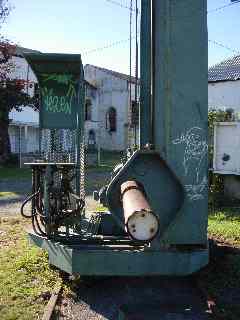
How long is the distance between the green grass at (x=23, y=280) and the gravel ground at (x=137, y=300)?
33cm

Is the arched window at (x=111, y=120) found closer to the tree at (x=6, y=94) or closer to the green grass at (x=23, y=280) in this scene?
the tree at (x=6, y=94)

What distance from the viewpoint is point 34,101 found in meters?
28.4

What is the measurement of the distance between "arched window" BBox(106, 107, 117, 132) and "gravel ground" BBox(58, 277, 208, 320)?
41447 millimetres

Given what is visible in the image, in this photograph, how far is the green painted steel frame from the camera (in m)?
5.31

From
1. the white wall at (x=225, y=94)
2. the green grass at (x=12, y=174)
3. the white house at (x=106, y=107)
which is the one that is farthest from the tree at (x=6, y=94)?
the white house at (x=106, y=107)

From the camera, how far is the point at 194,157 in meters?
5.47

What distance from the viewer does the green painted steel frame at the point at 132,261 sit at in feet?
17.4

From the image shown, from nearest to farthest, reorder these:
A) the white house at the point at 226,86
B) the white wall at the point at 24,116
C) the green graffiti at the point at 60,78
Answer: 1. the green graffiti at the point at 60,78
2. the white house at the point at 226,86
3. the white wall at the point at 24,116

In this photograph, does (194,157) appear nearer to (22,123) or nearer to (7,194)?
(7,194)

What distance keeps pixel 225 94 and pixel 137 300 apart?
78.6ft

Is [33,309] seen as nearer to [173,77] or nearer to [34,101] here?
[173,77]

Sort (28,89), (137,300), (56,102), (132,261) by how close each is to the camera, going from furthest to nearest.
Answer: (28,89) < (56,102) < (137,300) < (132,261)

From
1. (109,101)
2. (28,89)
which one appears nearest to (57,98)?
(28,89)

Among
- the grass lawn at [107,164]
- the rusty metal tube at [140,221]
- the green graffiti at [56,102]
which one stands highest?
the green graffiti at [56,102]
